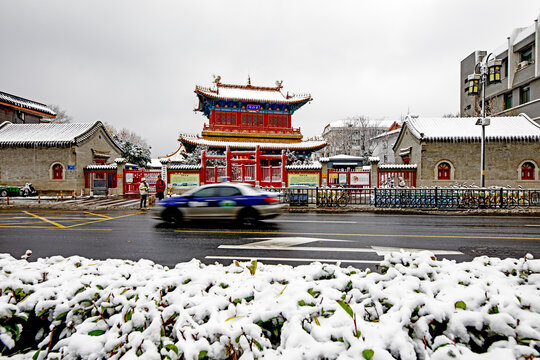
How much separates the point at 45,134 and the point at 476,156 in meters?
36.7

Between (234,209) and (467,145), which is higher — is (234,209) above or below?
below

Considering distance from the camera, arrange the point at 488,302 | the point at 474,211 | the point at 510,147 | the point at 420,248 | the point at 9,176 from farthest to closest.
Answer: the point at 9,176 < the point at 510,147 < the point at 474,211 < the point at 420,248 < the point at 488,302

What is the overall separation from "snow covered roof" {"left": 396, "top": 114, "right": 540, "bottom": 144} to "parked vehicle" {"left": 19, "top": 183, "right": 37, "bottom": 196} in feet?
105

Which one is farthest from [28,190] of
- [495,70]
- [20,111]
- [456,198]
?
[495,70]

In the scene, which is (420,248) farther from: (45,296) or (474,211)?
(474,211)

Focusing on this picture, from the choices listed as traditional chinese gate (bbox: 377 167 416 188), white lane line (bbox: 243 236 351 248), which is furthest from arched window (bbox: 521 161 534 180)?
white lane line (bbox: 243 236 351 248)

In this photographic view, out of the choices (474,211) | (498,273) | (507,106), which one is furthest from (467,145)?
(498,273)

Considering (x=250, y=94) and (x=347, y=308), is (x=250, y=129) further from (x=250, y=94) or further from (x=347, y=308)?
(x=347, y=308)

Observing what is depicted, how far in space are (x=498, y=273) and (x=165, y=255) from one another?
19.1 feet

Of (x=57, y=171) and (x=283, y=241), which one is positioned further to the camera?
(x=57, y=171)

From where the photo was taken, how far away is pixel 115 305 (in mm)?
2354

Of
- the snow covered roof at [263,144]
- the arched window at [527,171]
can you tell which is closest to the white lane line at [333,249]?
the snow covered roof at [263,144]

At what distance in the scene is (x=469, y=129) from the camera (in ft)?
77.8

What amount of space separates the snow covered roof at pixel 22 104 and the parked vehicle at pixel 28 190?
10.7 meters
